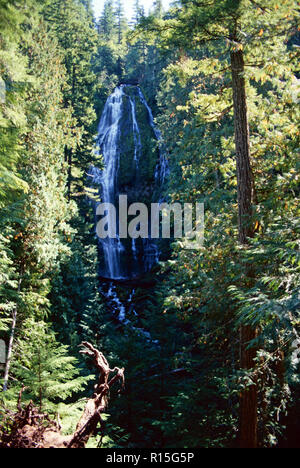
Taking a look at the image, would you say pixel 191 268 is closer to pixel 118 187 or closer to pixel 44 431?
pixel 44 431

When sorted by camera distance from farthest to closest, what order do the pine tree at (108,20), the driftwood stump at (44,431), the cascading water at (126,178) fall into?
the pine tree at (108,20) → the cascading water at (126,178) → the driftwood stump at (44,431)

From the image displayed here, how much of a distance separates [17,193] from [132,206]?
63.7ft

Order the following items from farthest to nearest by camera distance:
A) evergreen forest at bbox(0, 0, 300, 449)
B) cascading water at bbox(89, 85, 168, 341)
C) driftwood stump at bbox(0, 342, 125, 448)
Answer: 1. cascading water at bbox(89, 85, 168, 341)
2. evergreen forest at bbox(0, 0, 300, 449)
3. driftwood stump at bbox(0, 342, 125, 448)

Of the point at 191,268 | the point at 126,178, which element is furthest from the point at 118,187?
the point at 191,268

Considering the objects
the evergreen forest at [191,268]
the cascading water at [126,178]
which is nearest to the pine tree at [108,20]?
the cascading water at [126,178]

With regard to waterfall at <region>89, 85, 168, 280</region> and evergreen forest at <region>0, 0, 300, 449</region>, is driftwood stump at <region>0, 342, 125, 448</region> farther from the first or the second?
waterfall at <region>89, 85, 168, 280</region>

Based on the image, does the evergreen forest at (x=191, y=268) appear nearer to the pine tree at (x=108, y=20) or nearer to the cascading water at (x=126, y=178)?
the cascading water at (x=126, y=178)

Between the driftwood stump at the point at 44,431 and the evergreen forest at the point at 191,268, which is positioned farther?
the evergreen forest at the point at 191,268

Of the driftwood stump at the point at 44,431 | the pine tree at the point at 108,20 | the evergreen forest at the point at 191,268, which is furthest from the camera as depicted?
the pine tree at the point at 108,20

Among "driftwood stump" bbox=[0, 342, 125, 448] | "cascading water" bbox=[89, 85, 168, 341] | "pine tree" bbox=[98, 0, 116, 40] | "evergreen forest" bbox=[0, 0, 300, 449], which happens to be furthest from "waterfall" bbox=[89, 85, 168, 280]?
"pine tree" bbox=[98, 0, 116, 40]

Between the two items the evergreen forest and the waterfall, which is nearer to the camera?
the evergreen forest

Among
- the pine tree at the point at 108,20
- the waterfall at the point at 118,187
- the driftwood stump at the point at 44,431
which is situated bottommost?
the driftwood stump at the point at 44,431

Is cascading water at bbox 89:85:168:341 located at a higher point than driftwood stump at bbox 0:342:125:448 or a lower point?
higher

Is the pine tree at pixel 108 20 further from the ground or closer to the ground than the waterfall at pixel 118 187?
further from the ground
